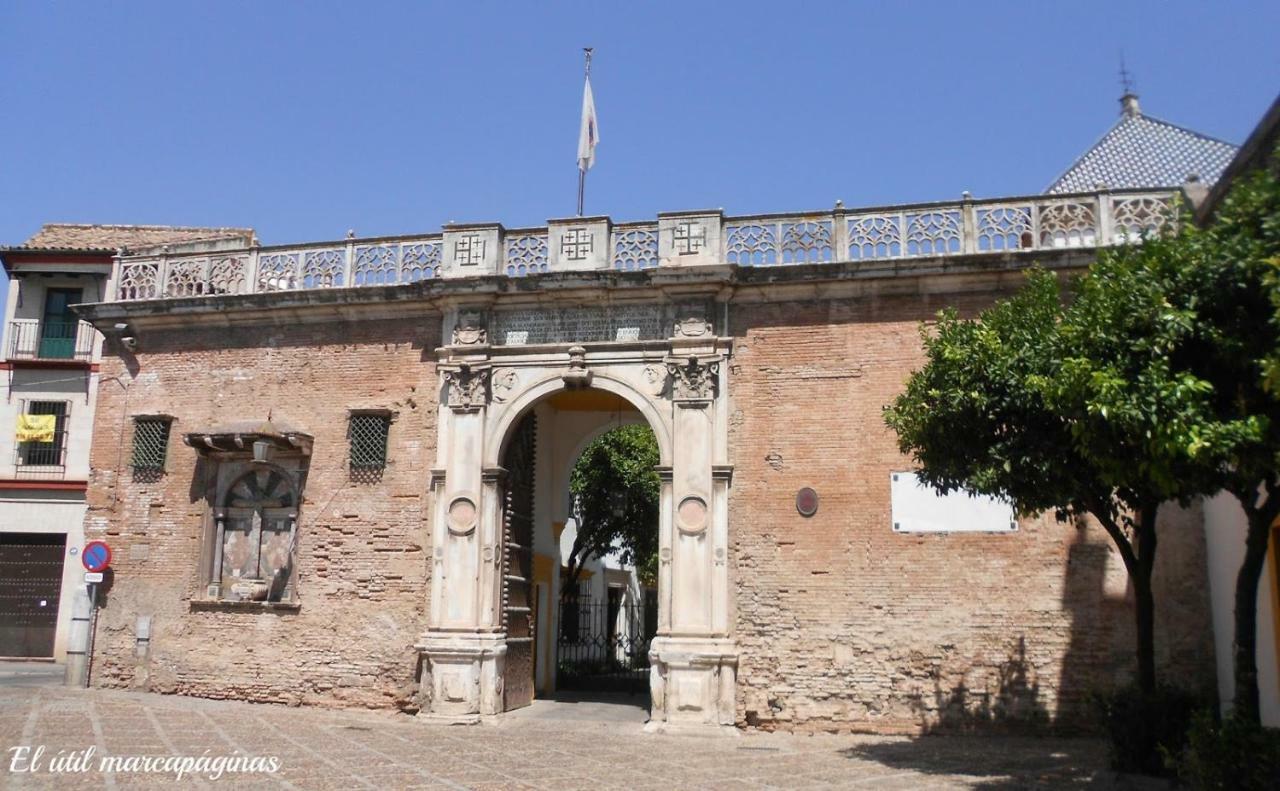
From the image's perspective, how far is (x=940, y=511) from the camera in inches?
509

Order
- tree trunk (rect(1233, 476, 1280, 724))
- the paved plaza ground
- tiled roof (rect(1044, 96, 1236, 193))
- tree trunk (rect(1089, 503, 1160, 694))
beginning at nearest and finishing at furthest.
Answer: tree trunk (rect(1233, 476, 1280, 724)) → the paved plaza ground → tree trunk (rect(1089, 503, 1160, 694)) → tiled roof (rect(1044, 96, 1236, 193))

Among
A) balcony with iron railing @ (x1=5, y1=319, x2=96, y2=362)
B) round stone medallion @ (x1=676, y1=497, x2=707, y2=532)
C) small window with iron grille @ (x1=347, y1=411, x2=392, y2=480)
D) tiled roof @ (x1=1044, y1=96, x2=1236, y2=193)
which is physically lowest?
round stone medallion @ (x1=676, y1=497, x2=707, y2=532)

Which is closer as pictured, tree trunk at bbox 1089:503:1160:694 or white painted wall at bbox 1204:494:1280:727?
tree trunk at bbox 1089:503:1160:694

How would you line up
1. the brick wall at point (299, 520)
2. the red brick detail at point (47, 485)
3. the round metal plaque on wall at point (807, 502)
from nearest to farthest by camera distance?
the round metal plaque on wall at point (807, 502) < the brick wall at point (299, 520) < the red brick detail at point (47, 485)

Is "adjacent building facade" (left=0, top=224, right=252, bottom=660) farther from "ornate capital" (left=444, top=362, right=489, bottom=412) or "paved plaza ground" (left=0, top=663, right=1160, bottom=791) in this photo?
"ornate capital" (left=444, top=362, right=489, bottom=412)

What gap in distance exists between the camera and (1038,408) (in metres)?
8.94

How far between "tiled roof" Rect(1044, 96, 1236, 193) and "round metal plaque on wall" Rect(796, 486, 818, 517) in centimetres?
772

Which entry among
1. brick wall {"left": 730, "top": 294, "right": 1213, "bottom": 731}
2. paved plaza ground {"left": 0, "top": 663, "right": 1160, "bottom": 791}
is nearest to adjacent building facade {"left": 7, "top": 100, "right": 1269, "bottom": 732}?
brick wall {"left": 730, "top": 294, "right": 1213, "bottom": 731}

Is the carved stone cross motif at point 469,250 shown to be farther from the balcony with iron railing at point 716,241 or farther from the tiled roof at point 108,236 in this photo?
the tiled roof at point 108,236

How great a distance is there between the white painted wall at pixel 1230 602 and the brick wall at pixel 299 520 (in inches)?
385

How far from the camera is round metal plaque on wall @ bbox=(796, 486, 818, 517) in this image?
13211mm

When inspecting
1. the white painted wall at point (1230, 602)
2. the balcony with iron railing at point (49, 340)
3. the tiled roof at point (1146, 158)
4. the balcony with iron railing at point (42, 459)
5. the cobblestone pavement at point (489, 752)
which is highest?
the tiled roof at point (1146, 158)

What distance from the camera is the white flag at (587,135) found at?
53.6 ft

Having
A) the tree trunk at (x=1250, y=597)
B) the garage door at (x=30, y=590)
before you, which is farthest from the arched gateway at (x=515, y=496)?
the garage door at (x=30, y=590)
